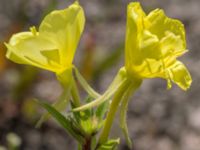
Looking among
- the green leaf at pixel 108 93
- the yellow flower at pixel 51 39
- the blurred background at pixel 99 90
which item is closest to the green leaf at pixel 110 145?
the green leaf at pixel 108 93

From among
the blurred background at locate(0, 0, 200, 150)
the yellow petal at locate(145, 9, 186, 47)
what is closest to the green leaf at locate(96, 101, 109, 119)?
the yellow petal at locate(145, 9, 186, 47)

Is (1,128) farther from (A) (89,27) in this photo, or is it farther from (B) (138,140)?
(A) (89,27)

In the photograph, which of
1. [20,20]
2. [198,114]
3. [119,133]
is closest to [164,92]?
[198,114]

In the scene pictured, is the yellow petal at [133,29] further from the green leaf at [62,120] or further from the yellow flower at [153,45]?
the green leaf at [62,120]

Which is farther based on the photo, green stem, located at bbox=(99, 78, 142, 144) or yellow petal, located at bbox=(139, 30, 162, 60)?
green stem, located at bbox=(99, 78, 142, 144)

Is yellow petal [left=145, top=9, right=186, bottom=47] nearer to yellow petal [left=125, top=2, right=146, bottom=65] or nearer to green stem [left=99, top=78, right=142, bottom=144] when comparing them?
yellow petal [left=125, top=2, right=146, bottom=65]

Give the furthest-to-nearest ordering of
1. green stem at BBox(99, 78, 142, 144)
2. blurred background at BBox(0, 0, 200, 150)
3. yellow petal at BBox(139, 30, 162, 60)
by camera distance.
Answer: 1. blurred background at BBox(0, 0, 200, 150)
2. green stem at BBox(99, 78, 142, 144)
3. yellow petal at BBox(139, 30, 162, 60)

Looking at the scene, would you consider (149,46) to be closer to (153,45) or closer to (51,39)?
(153,45)
